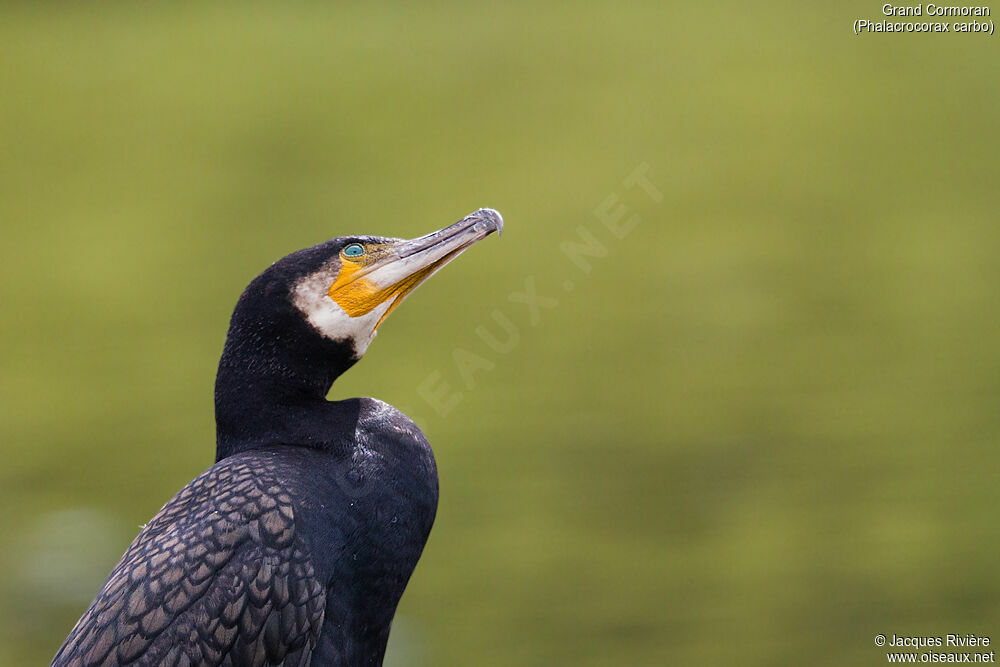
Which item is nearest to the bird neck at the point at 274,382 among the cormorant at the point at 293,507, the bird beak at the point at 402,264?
the cormorant at the point at 293,507

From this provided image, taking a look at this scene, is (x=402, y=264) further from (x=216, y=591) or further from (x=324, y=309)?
(x=216, y=591)

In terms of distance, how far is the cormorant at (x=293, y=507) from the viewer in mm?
2297

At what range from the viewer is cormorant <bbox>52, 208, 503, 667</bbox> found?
2297 millimetres

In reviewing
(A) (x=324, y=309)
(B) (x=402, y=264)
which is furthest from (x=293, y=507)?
(B) (x=402, y=264)

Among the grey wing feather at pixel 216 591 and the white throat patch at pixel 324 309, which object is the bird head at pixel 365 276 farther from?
the grey wing feather at pixel 216 591

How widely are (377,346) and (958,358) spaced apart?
11.3 feet

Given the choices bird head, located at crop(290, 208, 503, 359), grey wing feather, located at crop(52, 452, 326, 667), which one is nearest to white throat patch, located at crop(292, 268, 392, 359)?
bird head, located at crop(290, 208, 503, 359)

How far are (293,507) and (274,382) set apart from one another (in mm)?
277

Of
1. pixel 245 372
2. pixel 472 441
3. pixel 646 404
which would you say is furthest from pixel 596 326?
pixel 245 372

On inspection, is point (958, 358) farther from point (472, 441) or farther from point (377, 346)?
point (377, 346)

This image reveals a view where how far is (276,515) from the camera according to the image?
2.36 m

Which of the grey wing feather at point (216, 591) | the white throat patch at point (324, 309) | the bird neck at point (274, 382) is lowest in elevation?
the grey wing feather at point (216, 591)

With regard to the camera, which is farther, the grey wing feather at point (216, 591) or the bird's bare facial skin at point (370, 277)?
the bird's bare facial skin at point (370, 277)

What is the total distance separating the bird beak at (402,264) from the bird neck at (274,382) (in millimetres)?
104
